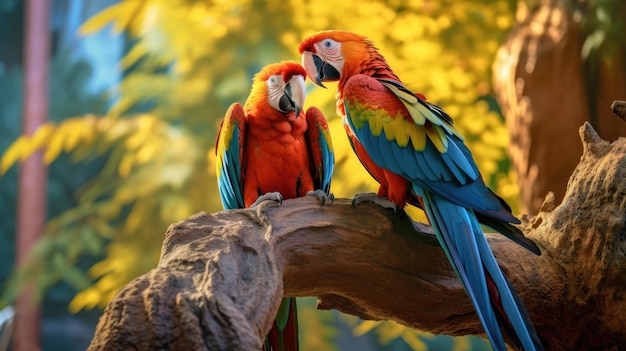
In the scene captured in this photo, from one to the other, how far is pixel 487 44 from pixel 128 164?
6.21 ft

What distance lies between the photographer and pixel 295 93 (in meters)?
1.67

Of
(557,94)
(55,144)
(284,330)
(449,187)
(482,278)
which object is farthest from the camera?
(55,144)

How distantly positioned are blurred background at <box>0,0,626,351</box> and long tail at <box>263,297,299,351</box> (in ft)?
5.00

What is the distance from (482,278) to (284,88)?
72cm

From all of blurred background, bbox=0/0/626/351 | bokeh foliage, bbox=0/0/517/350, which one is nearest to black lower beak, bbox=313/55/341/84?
blurred background, bbox=0/0/626/351

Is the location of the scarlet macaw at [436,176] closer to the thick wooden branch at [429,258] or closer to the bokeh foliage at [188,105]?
the thick wooden branch at [429,258]

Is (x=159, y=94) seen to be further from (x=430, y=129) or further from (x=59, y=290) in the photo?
(x=430, y=129)

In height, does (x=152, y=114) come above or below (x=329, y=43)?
above

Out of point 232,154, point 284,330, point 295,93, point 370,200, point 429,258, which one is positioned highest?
point 295,93

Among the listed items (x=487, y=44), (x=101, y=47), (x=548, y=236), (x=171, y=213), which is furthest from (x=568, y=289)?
(x=101, y=47)

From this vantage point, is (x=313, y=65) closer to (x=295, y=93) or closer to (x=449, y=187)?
(x=295, y=93)

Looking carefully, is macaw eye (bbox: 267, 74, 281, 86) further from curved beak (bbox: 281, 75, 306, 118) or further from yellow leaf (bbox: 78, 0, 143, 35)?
yellow leaf (bbox: 78, 0, 143, 35)

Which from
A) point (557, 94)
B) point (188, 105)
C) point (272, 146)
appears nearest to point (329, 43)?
point (272, 146)

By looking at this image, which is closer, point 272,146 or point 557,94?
point 272,146
